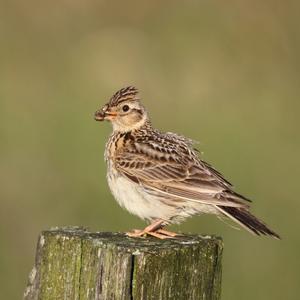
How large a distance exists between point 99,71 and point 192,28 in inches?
101

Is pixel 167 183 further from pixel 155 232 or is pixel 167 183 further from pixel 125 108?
pixel 125 108

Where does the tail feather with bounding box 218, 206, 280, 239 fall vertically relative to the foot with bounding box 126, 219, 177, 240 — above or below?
above

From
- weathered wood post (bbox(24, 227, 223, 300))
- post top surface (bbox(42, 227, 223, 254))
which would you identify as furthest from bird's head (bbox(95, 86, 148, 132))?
weathered wood post (bbox(24, 227, 223, 300))

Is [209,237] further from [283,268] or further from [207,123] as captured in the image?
[207,123]

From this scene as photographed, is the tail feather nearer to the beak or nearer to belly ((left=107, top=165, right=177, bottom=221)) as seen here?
belly ((left=107, top=165, right=177, bottom=221))

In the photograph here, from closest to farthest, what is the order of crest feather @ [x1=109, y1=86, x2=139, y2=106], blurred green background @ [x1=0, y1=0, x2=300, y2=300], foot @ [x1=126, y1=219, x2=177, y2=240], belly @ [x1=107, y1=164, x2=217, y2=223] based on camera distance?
foot @ [x1=126, y1=219, x2=177, y2=240], belly @ [x1=107, y1=164, x2=217, y2=223], crest feather @ [x1=109, y1=86, x2=139, y2=106], blurred green background @ [x1=0, y1=0, x2=300, y2=300]

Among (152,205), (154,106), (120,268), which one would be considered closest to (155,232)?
(152,205)

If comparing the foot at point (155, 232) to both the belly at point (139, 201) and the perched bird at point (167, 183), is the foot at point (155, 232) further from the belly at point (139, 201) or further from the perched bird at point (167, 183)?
the belly at point (139, 201)

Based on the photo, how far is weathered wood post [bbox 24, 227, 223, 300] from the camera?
645 centimetres

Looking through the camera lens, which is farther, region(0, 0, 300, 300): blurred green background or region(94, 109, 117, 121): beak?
region(0, 0, 300, 300): blurred green background

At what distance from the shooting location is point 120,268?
6.47m

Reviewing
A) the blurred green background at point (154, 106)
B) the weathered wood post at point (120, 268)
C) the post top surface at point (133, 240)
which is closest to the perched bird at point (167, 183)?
the post top surface at point (133, 240)

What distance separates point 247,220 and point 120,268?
77.1 inches

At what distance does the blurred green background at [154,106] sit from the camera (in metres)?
12.5
